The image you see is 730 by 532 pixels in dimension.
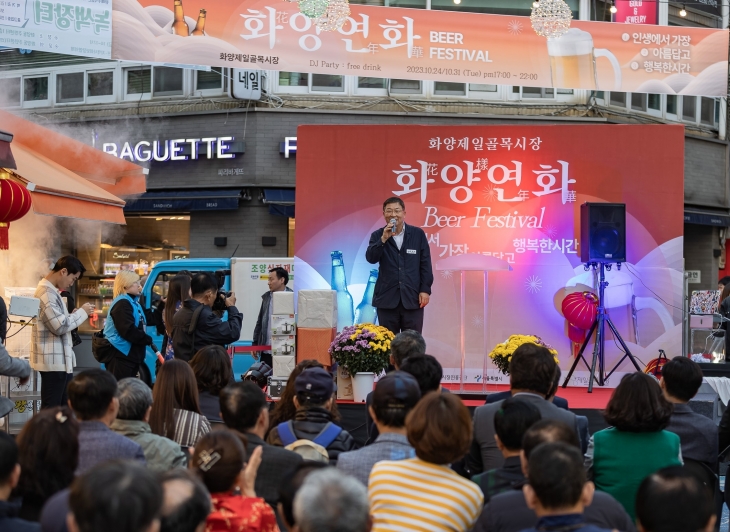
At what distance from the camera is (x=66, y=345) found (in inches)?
287

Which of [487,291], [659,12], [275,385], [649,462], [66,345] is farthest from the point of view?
[659,12]

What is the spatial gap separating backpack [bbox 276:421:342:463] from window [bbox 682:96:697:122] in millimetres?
14837

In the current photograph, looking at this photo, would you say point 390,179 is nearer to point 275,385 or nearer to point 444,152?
point 444,152

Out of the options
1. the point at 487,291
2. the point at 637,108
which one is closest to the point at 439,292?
the point at 487,291

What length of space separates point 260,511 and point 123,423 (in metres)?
1.20

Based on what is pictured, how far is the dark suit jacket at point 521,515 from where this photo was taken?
2.88 meters

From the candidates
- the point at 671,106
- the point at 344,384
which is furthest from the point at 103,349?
the point at 671,106

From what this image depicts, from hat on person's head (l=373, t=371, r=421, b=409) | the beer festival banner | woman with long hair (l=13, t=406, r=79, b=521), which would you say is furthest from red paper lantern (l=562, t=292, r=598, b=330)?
woman with long hair (l=13, t=406, r=79, b=521)

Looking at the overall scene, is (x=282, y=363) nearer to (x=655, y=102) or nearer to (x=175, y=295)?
(x=175, y=295)

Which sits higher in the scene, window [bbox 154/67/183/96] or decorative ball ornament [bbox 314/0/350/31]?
window [bbox 154/67/183/96]

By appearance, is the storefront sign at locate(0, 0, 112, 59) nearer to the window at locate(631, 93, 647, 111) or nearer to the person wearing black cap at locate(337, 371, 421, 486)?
the person wearing black cap at locate(337, 371, 421, 486)

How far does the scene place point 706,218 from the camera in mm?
16594

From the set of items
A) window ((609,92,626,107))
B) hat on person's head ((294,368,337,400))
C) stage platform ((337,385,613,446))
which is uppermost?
window ((609,92,626,107))

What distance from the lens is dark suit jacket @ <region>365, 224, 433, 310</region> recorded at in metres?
7.77
